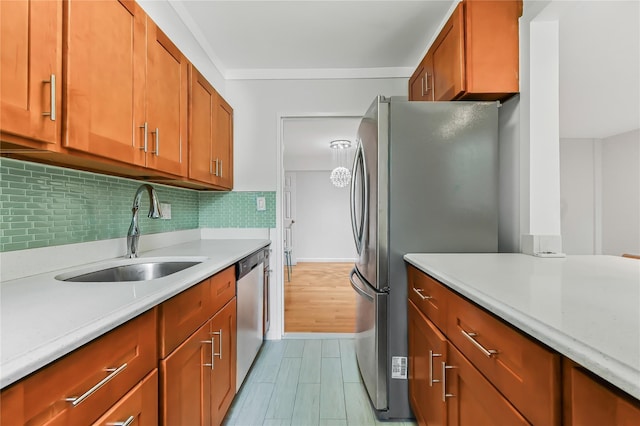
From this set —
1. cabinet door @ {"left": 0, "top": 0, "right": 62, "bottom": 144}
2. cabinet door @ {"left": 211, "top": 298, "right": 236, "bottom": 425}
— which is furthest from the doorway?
cabinet door @ {"left": 0, "top": 0, "right": 62, "bottom": 144}

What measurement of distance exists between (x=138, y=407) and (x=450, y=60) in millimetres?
2068

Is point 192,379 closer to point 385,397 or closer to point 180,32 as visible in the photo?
point 385,397

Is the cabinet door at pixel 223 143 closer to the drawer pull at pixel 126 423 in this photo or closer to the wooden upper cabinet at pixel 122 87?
the wooden upper cabinet at pixel 122 87

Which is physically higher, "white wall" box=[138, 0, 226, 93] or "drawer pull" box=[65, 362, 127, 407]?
"white wall" box=[138, 0, 226, 93]

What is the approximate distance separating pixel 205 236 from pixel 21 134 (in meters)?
1.98

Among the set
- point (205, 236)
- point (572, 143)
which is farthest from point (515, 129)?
point (572, 143)

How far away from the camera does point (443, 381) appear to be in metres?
1.10

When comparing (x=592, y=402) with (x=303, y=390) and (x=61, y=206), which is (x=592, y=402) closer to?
(x=303, y=390)

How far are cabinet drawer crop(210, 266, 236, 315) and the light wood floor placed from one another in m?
1.42

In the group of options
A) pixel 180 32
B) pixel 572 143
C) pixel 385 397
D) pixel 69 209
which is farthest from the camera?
pixel 572 143

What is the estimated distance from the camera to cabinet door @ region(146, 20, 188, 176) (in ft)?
4.42

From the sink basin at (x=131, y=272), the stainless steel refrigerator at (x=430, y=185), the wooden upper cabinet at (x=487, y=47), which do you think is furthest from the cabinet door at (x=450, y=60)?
the sink basin at (x=131, y=272)

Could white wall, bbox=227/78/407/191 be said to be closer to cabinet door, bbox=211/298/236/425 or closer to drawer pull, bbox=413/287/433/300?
cabinet door, bbox=211/298/236/425

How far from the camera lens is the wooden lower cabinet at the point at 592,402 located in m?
0.45
